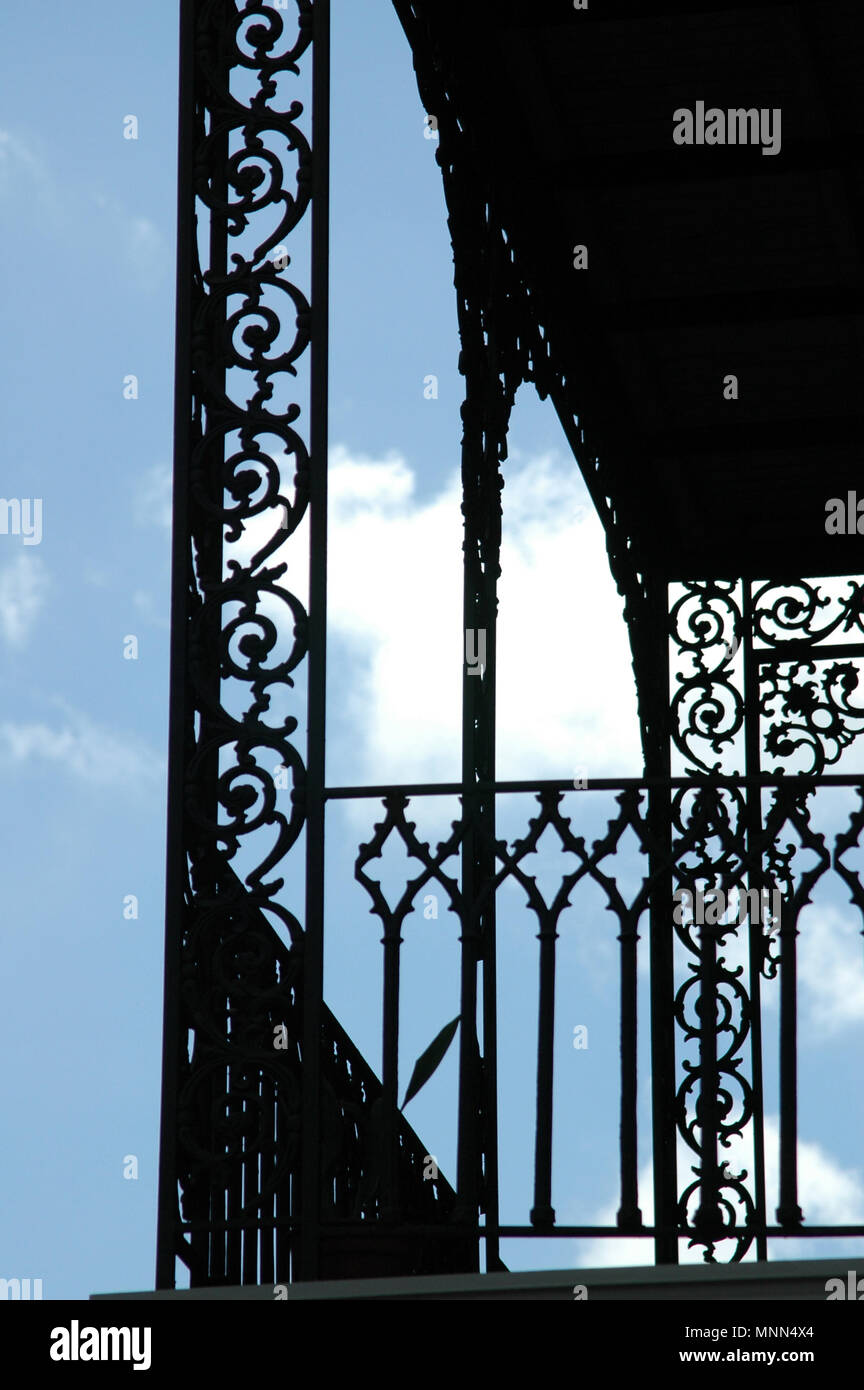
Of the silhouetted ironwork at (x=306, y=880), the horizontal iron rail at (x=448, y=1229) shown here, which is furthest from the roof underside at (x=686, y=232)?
the horizontal iron rail at (x=448, y=1229)

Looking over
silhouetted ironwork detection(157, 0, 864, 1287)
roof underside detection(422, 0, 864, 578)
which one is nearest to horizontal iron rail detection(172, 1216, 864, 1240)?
silhouetted ironwork detection(157, 0, 864, 1287)

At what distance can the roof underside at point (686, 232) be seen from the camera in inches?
276

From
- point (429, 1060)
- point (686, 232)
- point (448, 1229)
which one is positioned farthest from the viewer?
point (686, 232)

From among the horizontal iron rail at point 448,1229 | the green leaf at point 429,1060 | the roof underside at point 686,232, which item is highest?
the roof underside at point 686,232

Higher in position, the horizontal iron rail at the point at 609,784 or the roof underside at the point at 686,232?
the roof underside at the point at 686,232

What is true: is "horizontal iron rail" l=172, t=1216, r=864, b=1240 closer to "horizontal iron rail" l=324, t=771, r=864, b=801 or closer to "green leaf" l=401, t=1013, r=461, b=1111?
"green leaf" l=401, t=1013, r=461, b=1111

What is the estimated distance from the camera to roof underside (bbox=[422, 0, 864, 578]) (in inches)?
276

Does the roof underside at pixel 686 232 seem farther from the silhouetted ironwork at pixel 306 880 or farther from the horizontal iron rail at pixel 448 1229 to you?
the horizontal iron rail at pixel 448 1229

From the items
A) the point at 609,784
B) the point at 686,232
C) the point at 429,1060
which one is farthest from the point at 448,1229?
the point at 686,232

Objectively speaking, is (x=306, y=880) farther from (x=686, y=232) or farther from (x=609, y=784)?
(x=686, y=232)

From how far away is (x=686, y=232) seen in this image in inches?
324

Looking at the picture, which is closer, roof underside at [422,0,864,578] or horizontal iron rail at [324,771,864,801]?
horizontal iron rail at [324,771,864,801]

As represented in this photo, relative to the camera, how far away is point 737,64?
23.6 ft
